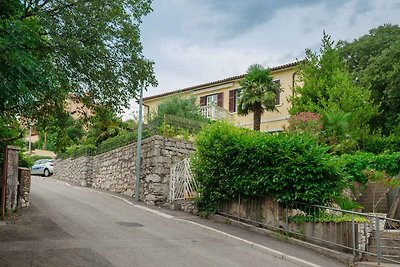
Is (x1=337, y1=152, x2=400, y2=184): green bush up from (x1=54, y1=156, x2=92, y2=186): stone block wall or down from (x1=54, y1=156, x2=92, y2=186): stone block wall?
up

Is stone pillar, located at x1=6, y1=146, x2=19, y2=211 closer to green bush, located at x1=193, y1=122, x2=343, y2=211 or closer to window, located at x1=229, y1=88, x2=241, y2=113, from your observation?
green bush, located at x1=193, y1=122, x2=343, y2=211

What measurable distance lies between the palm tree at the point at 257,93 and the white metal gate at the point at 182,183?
8.14 m

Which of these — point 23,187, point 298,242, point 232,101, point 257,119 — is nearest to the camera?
point 298,242

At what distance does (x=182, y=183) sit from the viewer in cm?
1556

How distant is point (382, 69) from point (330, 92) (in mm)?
5110

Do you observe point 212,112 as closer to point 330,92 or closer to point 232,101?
point 232,101

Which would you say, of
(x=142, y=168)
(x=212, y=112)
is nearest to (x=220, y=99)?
(x=212, y=112)

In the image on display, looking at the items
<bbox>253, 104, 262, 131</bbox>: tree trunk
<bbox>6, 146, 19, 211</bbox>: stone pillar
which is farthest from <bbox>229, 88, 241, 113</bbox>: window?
<bbox>6, 146, 19, 211</bbox>: stone pillar

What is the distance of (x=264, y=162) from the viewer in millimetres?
11680

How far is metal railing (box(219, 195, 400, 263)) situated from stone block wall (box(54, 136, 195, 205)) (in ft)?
17.3

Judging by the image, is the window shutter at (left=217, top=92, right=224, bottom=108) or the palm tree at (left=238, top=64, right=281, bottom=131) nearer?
the palm tree at (left=238, top=64, right=281, bottom=131)

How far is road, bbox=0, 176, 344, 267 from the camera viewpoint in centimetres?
783

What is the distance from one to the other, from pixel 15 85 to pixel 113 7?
534cm

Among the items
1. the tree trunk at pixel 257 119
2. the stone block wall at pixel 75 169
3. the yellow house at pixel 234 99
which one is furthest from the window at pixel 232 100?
the stone block wall at pixel 75 169
